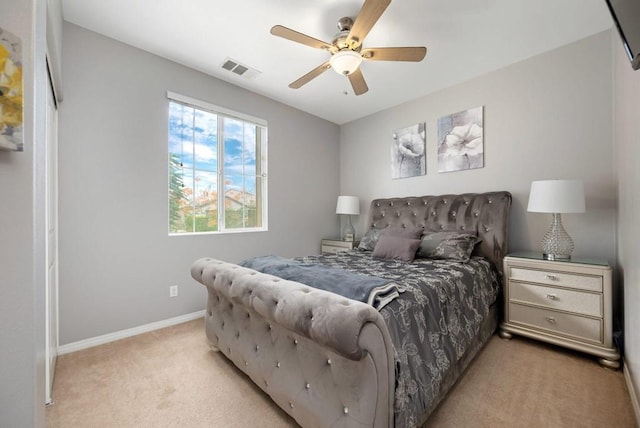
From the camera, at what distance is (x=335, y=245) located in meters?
Answer: 3.91

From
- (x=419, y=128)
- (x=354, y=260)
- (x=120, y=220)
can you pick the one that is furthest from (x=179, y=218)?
(x=419, y=128)

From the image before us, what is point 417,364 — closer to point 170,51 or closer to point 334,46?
point 334,46

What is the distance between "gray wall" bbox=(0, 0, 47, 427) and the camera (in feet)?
2.44

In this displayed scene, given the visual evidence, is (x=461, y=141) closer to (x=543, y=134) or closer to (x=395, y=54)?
(x=543, y=134)

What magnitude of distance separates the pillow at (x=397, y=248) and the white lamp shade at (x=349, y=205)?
48.2 inches

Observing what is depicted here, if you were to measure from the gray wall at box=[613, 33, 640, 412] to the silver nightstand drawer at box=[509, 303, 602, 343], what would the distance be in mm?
166

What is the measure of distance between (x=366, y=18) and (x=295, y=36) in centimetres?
50

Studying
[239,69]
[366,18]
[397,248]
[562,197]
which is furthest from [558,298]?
[239,69]

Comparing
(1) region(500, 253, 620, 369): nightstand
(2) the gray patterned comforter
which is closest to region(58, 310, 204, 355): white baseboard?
(2) the gray patterned comforter

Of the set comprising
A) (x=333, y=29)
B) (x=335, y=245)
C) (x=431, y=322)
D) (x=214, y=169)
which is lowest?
(x=431, y=322)

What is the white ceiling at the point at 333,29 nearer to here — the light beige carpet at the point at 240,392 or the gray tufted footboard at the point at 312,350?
the gray tufted footboard at the point at 312,350

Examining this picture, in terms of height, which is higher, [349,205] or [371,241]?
[349,205]

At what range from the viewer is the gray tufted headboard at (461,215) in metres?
2.62

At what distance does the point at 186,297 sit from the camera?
2.79m
